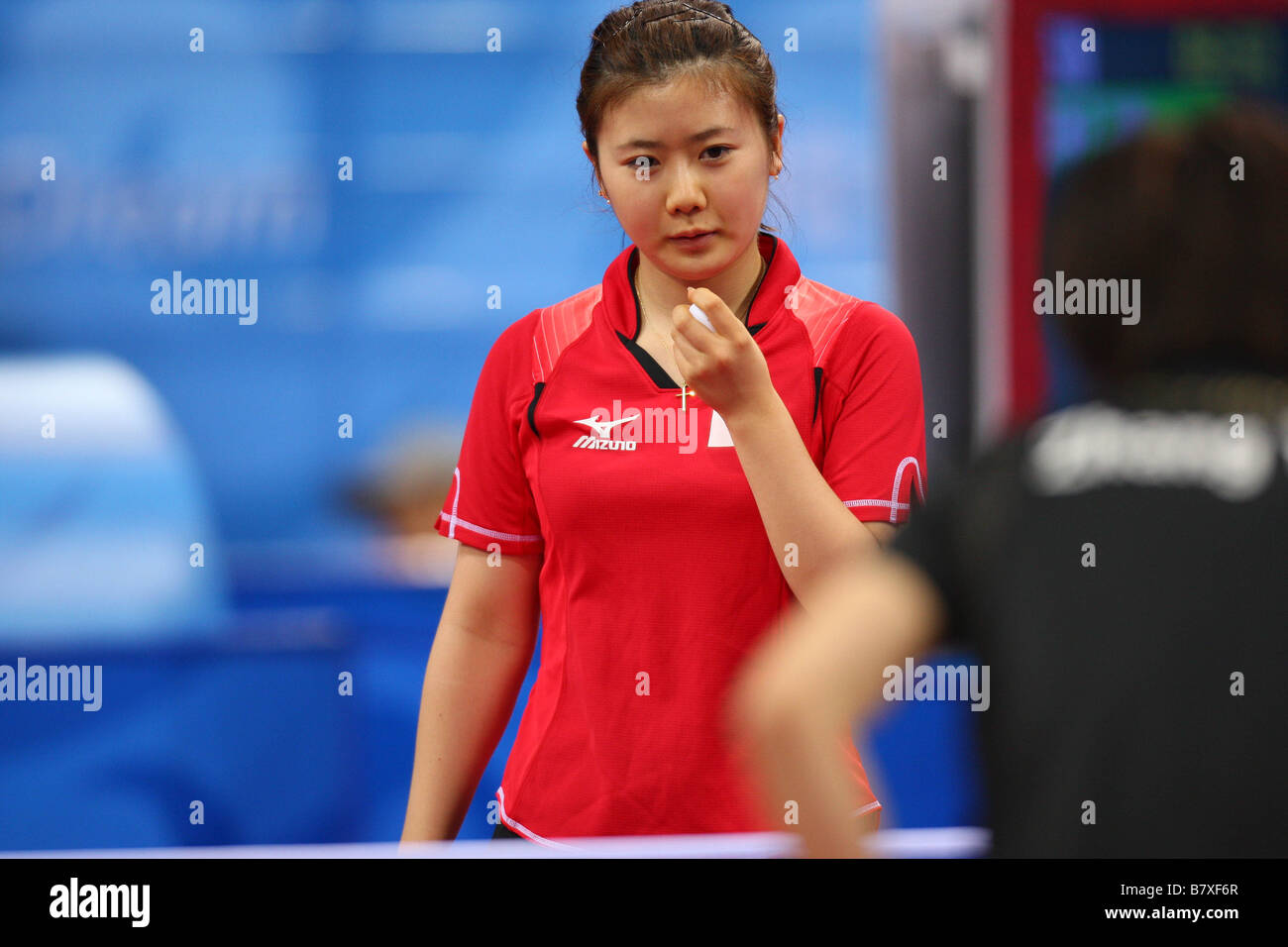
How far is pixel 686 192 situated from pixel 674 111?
0.10 metres

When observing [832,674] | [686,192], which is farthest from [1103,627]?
[686,192]

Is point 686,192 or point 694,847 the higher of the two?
point 686,192

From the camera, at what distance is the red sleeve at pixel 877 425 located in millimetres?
1521

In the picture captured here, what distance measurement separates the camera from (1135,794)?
918 mm

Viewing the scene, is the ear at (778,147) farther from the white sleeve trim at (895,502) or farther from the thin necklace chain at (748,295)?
the white sleeve trim at (895,502)

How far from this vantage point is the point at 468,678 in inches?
66.0

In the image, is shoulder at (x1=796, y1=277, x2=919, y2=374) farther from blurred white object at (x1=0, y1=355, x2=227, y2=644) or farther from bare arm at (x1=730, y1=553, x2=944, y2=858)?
blurred white object at (x1=0, y1=355, x2=227, y2=644)

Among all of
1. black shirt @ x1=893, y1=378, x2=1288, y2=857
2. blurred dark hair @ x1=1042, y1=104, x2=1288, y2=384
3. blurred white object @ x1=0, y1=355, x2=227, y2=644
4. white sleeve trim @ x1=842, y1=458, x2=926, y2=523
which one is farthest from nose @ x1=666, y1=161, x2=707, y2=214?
blurred white object @ x1=0, y1=355, x2=227, y2=644

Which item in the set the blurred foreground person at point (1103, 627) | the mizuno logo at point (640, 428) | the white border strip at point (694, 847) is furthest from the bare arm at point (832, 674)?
the mizuno logo at point (640, 428)

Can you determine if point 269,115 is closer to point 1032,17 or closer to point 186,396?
point 186,396

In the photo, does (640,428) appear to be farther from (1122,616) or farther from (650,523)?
(1122,616)

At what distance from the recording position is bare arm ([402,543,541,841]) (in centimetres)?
166

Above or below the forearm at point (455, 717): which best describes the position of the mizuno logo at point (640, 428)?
above

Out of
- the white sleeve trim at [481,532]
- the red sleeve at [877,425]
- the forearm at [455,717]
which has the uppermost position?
the red sleeve at [877,425]
